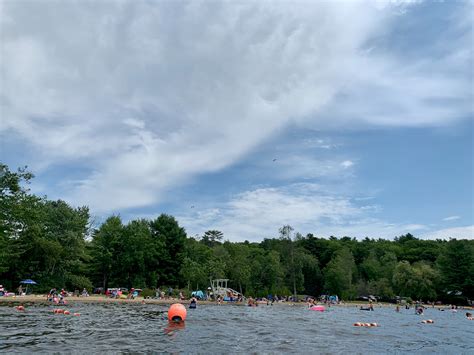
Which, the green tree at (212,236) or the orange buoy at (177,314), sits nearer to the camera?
the orange buoy at (177,314)

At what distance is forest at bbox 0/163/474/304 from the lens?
5288cm

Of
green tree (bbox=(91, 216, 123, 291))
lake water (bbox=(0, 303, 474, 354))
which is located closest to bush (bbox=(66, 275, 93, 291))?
green tree (bbox=(91, 216, 123, 291))

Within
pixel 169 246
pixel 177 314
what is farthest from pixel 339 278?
pixel 177 314

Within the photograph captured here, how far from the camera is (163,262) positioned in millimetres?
72938

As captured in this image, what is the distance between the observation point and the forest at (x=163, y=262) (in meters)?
52.9

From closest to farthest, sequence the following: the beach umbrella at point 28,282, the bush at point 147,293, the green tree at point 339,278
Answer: the beach umbrella at point 28,282 → the bush at point 147,293 → the green tree at point 339,278

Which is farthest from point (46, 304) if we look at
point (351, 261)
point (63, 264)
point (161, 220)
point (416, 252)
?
point (416, 252)

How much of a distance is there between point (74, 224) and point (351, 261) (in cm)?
6985

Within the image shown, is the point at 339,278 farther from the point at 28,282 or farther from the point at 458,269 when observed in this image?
the point at 28,282

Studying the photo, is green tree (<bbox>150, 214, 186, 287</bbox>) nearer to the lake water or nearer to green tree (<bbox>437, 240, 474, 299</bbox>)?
the lake water

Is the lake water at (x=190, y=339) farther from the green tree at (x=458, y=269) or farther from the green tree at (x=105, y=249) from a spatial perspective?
the green tree at (x=458, y=269)

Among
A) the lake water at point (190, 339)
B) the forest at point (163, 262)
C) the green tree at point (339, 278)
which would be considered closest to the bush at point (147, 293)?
the forest at point (163, 262)

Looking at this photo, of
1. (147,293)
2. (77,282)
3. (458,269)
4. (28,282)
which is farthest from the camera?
(458,269)

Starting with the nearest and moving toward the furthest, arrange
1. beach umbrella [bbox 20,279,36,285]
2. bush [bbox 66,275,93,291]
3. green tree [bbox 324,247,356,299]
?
beach umbrella [bbox 20,279,36,285] → bush [bbox 66,275,93,291] → green tree [bbox 324,247,356,299]
